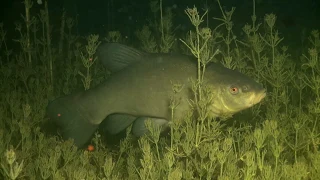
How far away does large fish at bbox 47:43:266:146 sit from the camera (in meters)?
4.84

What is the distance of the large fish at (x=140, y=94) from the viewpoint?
15.9 ft

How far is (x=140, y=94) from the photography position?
16.5ft

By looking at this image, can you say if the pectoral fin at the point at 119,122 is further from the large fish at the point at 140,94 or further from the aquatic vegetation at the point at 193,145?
the aquatic vegetation at the point at 193,145

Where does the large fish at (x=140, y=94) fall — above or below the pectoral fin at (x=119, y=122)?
above

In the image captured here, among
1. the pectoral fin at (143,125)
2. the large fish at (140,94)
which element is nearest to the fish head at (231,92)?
the large fish at (140,94)

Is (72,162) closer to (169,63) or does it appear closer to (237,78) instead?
(169,63)

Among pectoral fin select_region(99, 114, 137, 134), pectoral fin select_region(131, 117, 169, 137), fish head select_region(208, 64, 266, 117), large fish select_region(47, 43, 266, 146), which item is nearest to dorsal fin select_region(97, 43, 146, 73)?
large fish select_region(47, 43, 266, 146)

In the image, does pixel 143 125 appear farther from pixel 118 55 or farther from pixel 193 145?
pixel 118 55

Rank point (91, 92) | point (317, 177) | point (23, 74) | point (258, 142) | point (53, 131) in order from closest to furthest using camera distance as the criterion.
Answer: point (258, 142)
point (317, 177)
point (91, 92)
point (53, 131)
point (23, 74)

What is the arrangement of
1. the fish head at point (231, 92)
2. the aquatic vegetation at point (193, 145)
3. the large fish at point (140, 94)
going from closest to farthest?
the aquatic vegetation at point (193, 145)
the fish head at point (231, 92)
the large fish at point (140, 94)

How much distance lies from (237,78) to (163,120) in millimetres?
1147

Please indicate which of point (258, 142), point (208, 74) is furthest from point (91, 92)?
point (258, 142)

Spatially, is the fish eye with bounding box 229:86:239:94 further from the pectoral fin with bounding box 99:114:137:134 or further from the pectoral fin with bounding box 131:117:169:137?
the pectoral fin with bounding box 99:114:137:134

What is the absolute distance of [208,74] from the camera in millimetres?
4965
